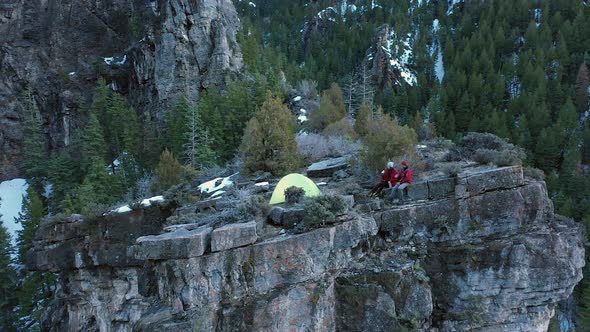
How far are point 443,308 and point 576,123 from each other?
152ft

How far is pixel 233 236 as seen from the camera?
10023mm

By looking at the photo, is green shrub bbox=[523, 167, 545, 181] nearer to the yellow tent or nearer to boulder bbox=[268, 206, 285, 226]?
the yellow tent

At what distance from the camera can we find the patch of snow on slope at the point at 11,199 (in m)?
43.9

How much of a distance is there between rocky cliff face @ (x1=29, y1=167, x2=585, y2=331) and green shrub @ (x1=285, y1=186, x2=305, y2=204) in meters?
1.41

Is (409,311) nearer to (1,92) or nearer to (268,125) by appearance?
(268,125)

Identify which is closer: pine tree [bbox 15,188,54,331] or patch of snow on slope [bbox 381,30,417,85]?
pine tree [bbox 15,188,54,331]

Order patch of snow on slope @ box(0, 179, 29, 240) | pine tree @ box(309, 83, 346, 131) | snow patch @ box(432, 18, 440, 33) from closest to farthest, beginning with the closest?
pine tree @ box(309, 83, 346, 131) < patch of snow on slope @ box(0, 179, 29, 240) < snow patch @ box(432, 18, 440, 33)

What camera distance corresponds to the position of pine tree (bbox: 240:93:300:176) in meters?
18.2

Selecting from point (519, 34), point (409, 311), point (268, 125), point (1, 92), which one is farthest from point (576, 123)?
point (1, 92)

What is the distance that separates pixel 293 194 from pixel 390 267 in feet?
11.0

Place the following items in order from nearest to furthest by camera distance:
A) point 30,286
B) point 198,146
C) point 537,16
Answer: point 30,286 → point 198,146 → point 537,16

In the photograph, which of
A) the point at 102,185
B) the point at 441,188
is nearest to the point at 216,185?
the point at 441,188

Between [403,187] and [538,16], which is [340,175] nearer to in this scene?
[403,187]

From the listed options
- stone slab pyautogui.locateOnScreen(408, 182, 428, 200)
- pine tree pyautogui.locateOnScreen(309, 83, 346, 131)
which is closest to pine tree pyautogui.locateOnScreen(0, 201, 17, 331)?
pine tree pyautogui.locateOnScreen(309, 83, 346, 131)
